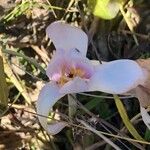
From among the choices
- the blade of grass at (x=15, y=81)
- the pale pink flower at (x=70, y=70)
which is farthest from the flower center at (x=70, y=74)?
the blade of grass at (x=15, y=81)

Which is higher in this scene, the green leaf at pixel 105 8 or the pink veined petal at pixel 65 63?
the pink veined petal at pixel 65 63

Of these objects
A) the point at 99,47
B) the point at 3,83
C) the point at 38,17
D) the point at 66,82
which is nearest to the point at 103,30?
the point at 99,47

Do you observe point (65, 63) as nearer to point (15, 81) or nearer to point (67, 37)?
point (67, 37)

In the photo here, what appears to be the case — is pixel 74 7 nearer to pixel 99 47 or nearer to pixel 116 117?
pixel 99 47

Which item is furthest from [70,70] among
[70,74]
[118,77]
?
[118,77]

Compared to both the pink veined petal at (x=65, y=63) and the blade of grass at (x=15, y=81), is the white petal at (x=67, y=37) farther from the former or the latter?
the blade of grass at (x=15, y=81)

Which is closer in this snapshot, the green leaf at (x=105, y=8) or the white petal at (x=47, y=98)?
the white petal at (x=47, y=98)

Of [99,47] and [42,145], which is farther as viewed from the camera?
[99,47]

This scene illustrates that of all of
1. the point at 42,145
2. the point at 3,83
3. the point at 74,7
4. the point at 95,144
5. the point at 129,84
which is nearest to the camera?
the point at 129,84

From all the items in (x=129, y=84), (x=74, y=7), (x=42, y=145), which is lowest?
(x=42, y=145)
